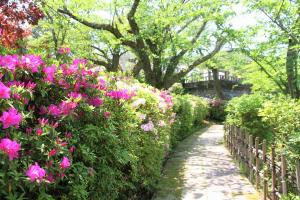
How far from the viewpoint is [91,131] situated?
3.42 meters

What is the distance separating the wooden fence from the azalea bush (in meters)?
2.20

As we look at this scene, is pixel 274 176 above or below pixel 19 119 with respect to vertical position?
below

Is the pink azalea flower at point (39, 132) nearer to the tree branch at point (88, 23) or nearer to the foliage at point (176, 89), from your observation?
the tree branch at point (88, 23)

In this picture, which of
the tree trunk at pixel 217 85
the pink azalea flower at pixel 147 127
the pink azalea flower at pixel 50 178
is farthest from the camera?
the tree trunk at pixel 217 85

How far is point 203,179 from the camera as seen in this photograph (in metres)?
8.45

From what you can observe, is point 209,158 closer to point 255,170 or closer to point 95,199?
point 255,170

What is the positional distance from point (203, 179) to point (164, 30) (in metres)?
11.3

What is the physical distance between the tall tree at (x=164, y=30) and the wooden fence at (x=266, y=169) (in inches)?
296

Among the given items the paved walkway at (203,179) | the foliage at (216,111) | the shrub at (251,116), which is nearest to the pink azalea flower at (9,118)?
the paved walkway at (203,179)

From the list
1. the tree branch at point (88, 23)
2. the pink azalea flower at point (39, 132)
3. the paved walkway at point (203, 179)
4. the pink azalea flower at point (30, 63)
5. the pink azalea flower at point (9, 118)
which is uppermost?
the tree branch at point (88, 23)

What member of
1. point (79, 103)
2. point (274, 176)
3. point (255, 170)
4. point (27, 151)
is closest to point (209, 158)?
point (255, 170)

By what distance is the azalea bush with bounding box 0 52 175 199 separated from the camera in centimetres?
236

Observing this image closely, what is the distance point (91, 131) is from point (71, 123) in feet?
0.67

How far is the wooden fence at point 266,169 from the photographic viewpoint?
5215 millimetres
